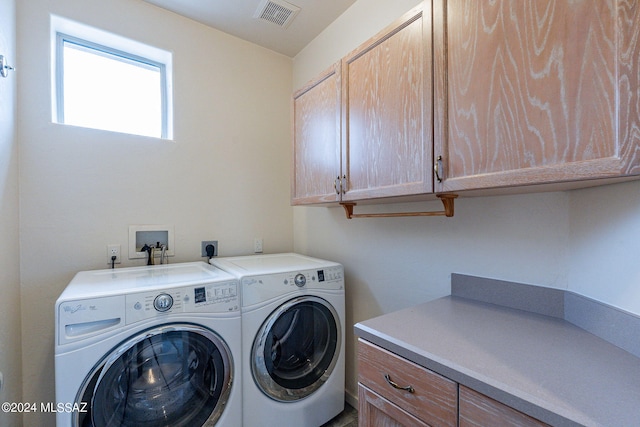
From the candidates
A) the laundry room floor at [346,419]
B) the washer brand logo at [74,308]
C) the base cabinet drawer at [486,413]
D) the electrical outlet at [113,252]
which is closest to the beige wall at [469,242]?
the laundry room floor at [346,419]

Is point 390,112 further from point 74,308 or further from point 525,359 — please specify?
point 74,308

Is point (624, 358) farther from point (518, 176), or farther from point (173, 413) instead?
point (173, 413)

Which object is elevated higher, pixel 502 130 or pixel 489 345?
pixel 502 130

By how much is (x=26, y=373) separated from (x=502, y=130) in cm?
249

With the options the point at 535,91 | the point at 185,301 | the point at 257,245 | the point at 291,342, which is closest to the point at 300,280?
the point at 291,342

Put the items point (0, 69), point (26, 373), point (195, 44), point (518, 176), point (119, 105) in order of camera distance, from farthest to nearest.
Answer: point (195, 44), point (119, 105), point (26, 373), point (0, 69), point (518, 176)

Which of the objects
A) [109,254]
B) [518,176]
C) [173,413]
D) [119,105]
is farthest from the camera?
[119,105]

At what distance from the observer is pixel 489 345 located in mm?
822

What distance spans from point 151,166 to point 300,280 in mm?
1296

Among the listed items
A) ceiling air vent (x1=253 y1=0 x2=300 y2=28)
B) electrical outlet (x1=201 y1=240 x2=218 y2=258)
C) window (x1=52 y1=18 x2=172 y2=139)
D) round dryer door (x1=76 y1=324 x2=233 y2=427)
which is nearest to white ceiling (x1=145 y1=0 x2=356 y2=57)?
ceiling air vent (x1=253 y1=0 x2=300 y2=28)

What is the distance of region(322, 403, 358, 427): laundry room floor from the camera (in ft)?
5.52

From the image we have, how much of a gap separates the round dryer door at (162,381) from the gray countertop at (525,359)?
2.61 feet

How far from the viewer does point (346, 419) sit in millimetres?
1738

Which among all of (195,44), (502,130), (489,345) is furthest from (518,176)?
(195,44)
